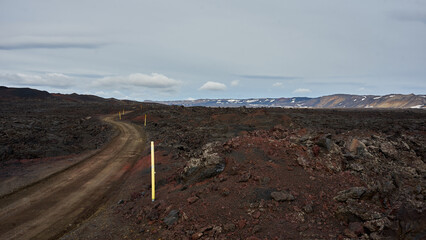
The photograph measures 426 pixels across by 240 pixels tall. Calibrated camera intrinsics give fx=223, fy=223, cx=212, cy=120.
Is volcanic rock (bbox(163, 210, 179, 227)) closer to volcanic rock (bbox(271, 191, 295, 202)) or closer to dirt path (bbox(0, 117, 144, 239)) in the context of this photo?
volcanic rock (bbox(271, 191, 295, 202))

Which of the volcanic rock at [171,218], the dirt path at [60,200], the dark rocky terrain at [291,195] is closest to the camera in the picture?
the dark rocky terrain at [291,195]

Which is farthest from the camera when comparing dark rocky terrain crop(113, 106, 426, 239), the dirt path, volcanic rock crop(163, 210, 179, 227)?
the dirt path

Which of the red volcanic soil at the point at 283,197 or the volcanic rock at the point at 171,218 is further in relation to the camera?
the volcanic rock at the point at 171,218

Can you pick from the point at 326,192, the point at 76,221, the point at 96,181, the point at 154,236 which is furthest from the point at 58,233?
the point at 326,192

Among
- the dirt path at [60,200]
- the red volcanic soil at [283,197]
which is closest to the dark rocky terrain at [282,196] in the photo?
the red volcanic soil at [283,197]

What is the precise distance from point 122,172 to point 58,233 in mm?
6431

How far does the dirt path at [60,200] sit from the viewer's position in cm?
718

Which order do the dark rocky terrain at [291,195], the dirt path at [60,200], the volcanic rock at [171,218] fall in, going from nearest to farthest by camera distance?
the dark rocky terrain at [291,195] < the volcanic rock at [171,218] < the dirt path at [60,200]

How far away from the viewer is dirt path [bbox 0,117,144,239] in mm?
7180

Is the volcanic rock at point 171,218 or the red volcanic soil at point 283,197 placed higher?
the red volcanic soil at point 283,197

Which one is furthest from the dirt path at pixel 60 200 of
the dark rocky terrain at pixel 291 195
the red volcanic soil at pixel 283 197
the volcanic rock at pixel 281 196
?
the volcanic rock at pixel 281 196

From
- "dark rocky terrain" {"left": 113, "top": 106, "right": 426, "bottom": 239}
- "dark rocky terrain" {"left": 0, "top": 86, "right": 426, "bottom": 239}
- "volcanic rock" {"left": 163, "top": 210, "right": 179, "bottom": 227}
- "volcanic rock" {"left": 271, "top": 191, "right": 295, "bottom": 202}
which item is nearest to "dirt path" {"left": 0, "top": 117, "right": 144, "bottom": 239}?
"dark rocky terrain" {"left": 0, "top": 86, "right": 426, "bottom": 239}

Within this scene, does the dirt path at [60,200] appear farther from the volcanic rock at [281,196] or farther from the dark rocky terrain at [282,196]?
the volcanic rock at [281,196]

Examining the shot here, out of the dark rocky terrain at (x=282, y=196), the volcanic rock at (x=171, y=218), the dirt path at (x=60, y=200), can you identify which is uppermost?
the dark rocky terrain at (x=282, y=196)
